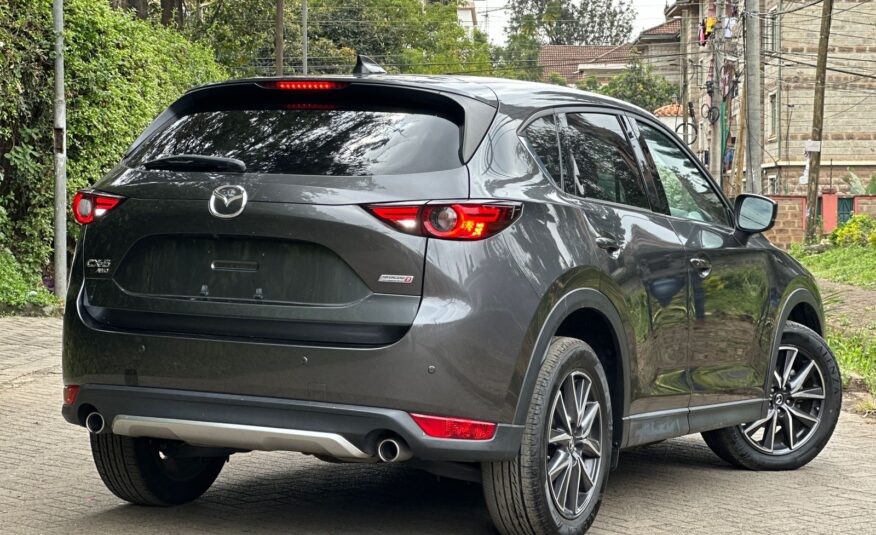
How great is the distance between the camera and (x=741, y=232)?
6.91 m

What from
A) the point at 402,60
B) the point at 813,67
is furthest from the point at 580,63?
the point at 813,67

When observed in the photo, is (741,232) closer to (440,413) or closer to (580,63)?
(440,413)

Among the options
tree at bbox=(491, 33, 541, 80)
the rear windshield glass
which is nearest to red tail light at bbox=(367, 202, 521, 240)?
the rear windshield glass

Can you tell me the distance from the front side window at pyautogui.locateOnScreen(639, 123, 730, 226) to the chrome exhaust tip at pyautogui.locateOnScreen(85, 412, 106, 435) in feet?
9.07


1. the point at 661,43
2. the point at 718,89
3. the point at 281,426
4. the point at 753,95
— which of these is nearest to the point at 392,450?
the point at 281,426

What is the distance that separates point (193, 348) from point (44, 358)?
22.1 ft

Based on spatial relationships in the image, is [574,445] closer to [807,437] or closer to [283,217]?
[283,217]

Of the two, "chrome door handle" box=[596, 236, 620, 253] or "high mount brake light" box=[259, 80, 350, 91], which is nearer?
"high mount brake light" box=[259, 80, 350, 91]

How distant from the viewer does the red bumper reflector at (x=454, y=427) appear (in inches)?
186

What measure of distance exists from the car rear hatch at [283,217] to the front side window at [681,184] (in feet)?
5.10

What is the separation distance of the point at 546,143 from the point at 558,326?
0.81 meters

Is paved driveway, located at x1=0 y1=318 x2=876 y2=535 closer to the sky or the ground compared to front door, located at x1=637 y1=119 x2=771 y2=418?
closer to the ground

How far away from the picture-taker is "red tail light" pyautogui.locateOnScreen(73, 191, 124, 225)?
531cm

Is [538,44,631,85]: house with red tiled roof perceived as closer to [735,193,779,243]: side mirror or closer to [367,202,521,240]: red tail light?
[735,193,779,243]: side mirror
